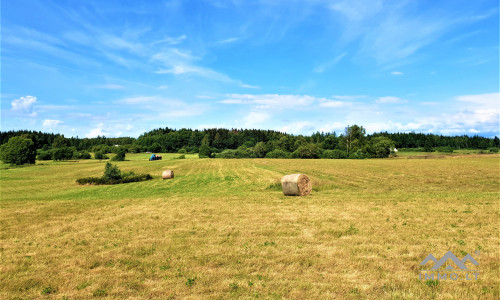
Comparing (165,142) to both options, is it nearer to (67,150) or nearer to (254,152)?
(67,150)

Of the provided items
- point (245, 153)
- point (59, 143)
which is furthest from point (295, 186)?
point (59, 143)

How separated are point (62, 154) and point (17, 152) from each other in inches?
1150

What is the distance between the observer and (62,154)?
114688 mm

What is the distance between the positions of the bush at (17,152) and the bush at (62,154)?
23.8 metres

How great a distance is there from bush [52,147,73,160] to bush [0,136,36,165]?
78.0 ft

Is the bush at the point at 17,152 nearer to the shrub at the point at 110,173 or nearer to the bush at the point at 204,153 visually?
the bush at the point at 204,153

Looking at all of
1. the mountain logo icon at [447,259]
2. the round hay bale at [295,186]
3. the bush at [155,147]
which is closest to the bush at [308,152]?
the bush at [155,147]

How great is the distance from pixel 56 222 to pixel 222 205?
10098 mm

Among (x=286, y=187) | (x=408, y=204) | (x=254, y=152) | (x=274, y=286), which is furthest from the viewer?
(x=254, y=152)

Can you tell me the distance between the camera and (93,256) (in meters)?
10.4

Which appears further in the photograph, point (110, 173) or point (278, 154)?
point (278, 154)

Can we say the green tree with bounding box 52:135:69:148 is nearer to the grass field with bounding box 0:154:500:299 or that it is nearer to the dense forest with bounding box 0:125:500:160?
the dense forest with bounding box 0:125:500:160

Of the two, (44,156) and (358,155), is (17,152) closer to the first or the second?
(44,156)

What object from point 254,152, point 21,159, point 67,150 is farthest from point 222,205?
point 67,150
